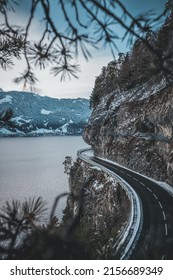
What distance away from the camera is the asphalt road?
60.8ft

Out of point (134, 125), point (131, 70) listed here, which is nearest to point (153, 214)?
point (134, 125)

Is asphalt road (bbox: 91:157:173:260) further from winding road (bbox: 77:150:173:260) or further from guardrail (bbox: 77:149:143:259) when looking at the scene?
guardrail (bbox: 77:149:143:259)

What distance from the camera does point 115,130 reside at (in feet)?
183

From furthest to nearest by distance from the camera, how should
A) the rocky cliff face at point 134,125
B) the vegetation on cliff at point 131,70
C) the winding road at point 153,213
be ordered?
the rocky cliff face at point 134,125
the winding road at point 153,213
the vegetation on cliff at point 131,70

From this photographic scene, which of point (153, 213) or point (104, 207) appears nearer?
point (153, 213)

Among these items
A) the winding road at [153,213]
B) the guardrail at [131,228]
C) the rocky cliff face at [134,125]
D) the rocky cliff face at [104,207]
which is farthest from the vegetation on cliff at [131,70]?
the rocky cliff face at [104,207]

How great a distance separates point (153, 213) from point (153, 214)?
0.27m

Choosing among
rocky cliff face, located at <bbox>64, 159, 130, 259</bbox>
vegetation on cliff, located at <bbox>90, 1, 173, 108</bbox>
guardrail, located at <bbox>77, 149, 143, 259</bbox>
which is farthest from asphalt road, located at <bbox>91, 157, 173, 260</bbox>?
vegetation on cliff, located at <bbox>90, 1, 173, 108</bbox>

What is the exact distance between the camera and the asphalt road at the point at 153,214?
1854cm

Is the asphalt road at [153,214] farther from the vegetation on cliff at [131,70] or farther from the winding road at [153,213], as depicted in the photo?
the vegetation on cliff at [131,70]

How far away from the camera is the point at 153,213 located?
2502cm

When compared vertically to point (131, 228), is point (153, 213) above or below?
above

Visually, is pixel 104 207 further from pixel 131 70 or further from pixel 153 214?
pixel 131 70
